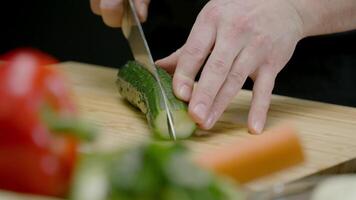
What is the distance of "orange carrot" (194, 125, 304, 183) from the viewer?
2.18 feet

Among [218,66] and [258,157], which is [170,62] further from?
[258,157]

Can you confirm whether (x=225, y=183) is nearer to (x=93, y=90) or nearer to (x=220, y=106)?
(x=220, y=106)

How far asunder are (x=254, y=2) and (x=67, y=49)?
4.89 feet

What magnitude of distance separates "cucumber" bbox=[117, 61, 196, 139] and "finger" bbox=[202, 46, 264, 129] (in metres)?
0.07

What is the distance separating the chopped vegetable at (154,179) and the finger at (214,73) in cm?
87

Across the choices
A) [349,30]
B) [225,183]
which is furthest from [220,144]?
[225,183]

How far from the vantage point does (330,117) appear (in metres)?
1.60

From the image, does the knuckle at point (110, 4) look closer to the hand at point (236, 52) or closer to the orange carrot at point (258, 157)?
the hand at point (236, 52)

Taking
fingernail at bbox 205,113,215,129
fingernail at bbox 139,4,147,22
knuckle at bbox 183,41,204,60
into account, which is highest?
knuckle at bbox 183,41,204,60

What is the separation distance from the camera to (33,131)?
26.0 inches

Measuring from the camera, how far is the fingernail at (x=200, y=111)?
1.42 metres

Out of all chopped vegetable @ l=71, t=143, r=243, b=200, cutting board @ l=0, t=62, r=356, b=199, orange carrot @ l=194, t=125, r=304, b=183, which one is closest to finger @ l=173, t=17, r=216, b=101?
cutting board @ l=0, t=62, r=356, b=199

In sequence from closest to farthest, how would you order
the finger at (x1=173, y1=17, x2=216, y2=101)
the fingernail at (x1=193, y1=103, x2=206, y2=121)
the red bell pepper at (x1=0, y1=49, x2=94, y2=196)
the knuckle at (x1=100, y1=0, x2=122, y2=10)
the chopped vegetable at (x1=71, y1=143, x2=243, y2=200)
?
the chopped vegetable at (x1=71, y1=143, x2=243, y2=200) → the red bell pepper at (x1=0, y1=49, x2=94, y2=196) → the fingernail at (x1=193, y1=103, x2=206, y2=121) → the finger at (x1=173, y1=17, x2=216, y2=101) → the knuckle at (x1=100, y1=0, x2=122, y2=10)

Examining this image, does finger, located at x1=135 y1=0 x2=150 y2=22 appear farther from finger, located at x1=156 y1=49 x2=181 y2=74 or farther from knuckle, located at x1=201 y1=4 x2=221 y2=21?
knuckle, located at x1=201 y1=4 x2=221 y2=21
